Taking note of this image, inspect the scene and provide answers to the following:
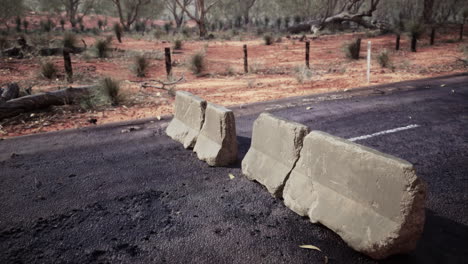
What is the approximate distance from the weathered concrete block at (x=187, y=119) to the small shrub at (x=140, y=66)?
871 centimetres

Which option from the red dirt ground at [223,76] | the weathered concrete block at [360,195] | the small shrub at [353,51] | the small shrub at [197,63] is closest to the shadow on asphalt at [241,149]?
the weathered concrete block at [360,195]

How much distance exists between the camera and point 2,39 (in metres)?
20.3

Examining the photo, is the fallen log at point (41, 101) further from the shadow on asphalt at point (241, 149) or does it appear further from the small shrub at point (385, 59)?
the small shrub at point (385, 59)

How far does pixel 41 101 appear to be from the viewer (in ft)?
28.9

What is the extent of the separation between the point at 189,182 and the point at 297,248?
75.4 inches

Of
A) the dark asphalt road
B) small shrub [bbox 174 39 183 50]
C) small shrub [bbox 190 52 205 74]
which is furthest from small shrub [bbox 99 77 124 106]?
small shrub [bbox 174 39 183 50]

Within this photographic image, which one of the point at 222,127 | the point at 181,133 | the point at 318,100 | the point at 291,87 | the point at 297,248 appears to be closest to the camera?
the point at 297,248

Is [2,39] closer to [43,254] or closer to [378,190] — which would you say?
[43,254]

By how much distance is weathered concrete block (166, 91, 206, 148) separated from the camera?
575cm

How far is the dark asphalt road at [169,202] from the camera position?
10.4 ft

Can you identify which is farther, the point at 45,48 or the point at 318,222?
the point at 45,48

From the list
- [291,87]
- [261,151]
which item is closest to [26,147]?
[261,151]

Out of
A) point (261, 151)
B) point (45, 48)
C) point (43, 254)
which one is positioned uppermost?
point (45, 48)

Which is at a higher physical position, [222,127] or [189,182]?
[222,127]
